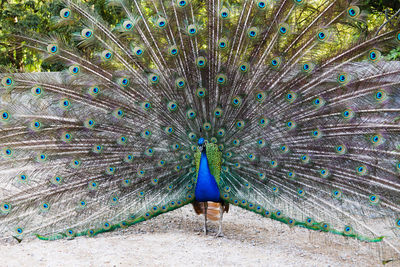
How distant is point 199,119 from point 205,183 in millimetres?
696

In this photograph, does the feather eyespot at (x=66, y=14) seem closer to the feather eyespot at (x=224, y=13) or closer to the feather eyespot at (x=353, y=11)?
the feather eyespot at (x=224, y=13)

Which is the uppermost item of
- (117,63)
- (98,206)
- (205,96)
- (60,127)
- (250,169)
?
(117,63)

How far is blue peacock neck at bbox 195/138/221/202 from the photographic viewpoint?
14.4 feet

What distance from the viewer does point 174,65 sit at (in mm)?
4398

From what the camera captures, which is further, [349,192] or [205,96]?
[205,96]

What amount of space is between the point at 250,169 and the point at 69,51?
2262 millimetres

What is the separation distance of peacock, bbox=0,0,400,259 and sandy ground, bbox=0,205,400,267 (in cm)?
25

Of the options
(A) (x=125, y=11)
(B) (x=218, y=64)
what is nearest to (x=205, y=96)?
(B) (x=218, y=64)

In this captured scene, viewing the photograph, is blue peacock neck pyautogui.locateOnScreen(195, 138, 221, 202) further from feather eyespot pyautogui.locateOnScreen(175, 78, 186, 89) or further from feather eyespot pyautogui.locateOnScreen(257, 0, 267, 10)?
feather eyespot pyautogui.locateOnScreen(257, 0, 267, 10)

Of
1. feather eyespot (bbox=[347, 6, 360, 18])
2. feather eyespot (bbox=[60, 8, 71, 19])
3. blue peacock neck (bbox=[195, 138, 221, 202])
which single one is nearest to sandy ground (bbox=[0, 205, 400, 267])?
blue peacock neck (bbox=[195, 138, 221, 202])

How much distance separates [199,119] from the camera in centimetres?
450

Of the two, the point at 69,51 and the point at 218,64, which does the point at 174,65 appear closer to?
the point at 218,64

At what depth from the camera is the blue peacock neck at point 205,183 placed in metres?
4.38

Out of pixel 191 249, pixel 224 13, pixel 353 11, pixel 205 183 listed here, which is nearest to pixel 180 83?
pixel 224 13
